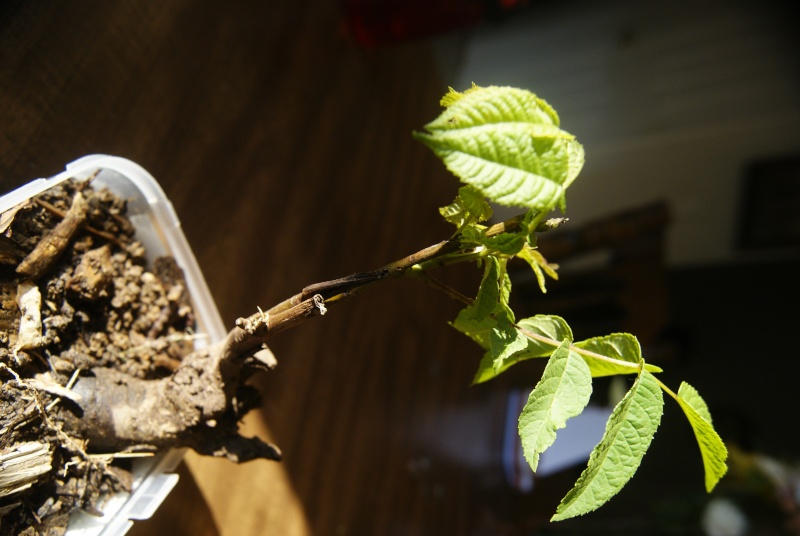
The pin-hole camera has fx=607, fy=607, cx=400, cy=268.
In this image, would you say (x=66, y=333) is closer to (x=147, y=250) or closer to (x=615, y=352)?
(x=147, y=250)

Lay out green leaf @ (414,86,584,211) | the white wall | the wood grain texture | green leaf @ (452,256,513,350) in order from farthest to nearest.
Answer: the white wall
the wood grain texture
green leaf @ (452,256,513,350)
green leaf @ (414,86,584,211)

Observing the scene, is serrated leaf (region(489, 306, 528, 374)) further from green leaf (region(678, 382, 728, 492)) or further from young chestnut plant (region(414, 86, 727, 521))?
green leaf (region(678, 382, 728, 492))

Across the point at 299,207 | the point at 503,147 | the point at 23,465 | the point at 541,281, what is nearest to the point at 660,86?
the point at 299,207

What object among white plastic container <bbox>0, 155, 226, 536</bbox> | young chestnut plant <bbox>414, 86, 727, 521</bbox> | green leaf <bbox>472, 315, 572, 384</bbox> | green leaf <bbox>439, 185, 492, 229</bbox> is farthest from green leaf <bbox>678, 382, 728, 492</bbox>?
A: white plastic container <bbox>0, 155, 226, 536</bbox>

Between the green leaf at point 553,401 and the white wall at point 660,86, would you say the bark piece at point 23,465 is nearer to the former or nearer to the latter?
the green leaf at point 553,401

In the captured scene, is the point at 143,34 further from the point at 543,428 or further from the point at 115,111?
the point at 543,428

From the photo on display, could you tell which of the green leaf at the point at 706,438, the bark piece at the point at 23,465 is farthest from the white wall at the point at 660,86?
the bark piece at the point at 23,465
